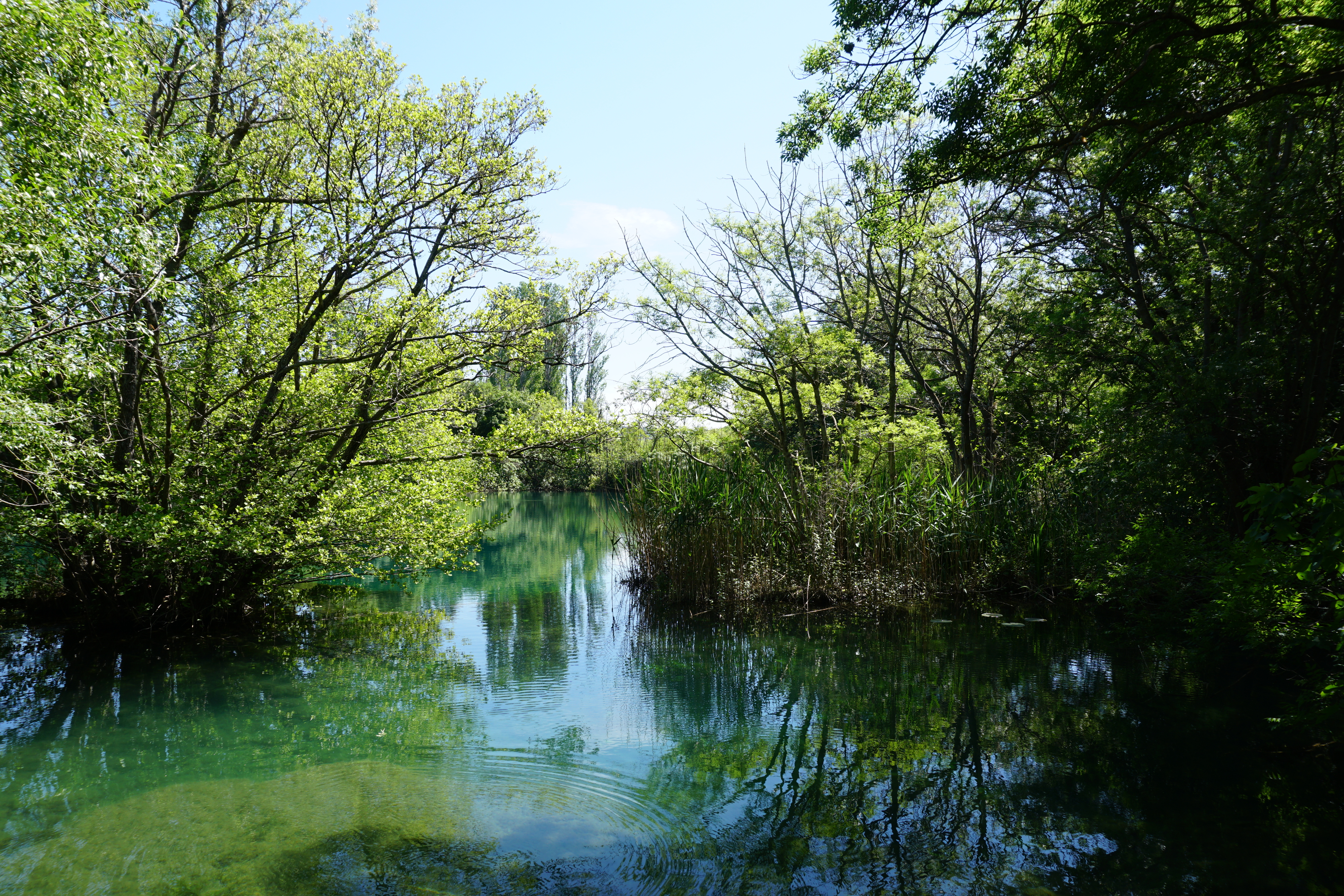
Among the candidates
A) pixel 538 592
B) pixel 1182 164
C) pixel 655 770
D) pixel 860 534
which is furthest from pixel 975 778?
pixel 538 592

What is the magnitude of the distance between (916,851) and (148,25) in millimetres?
8972

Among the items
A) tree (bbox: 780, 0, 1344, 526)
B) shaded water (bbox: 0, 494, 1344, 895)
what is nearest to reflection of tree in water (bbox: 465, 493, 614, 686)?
shaded water (bbox: 0, 494, 1344, 895)

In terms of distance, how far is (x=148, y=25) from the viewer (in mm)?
7277

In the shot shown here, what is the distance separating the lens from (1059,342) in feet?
33.6

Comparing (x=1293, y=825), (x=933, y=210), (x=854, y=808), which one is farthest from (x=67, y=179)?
(x=933, y=210)

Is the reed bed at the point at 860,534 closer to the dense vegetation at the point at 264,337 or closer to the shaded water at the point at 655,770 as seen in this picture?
the shaded water at the point at 655,770

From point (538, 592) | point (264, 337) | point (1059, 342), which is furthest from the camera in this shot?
point (538, 592)

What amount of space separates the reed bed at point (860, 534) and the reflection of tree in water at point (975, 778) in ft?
6.41

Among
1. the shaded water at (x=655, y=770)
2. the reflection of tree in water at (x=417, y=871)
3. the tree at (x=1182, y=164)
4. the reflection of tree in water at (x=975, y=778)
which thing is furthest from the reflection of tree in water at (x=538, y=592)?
the tree at (x=1182, y=164)

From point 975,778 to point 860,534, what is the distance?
5419mm

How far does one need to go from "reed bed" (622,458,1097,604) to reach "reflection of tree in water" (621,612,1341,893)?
196cm

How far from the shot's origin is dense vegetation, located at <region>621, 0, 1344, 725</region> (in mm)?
4961

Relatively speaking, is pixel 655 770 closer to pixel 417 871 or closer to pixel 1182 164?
pixel 417 871

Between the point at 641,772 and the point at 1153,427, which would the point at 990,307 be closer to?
the point at 1153,427
